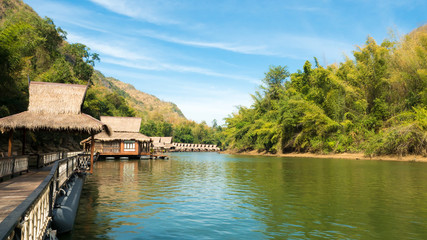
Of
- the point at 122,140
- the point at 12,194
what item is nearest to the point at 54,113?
the point at 12,194

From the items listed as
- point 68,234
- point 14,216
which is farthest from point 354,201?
point 14,216

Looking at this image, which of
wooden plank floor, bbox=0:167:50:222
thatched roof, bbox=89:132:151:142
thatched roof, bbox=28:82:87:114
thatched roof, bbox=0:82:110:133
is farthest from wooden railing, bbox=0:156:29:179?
thatched roof, bbox=89:132:151:142

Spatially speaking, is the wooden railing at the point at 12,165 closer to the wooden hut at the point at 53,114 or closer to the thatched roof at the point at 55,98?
the wooden hut at the point at 53,114

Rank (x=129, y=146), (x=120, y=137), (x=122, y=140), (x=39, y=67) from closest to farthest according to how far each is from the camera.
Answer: (x=120, y=137)
(x=122, y=140)
(x=129, y=146)
(x=39, y=67)

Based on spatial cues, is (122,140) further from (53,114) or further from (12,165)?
(12,165)

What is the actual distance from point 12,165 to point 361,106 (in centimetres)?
4130

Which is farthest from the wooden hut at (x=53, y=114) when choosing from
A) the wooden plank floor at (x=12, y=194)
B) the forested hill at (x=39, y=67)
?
the wooden plank floor at (x=12, y=194)

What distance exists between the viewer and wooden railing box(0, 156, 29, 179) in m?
10.7

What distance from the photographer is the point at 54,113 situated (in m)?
17.0

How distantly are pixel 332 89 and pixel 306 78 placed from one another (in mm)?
7204

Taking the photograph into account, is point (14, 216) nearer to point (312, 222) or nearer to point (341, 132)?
point (312, 222)

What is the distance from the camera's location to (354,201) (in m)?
11.7

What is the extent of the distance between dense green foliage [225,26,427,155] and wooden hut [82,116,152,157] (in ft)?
78.5

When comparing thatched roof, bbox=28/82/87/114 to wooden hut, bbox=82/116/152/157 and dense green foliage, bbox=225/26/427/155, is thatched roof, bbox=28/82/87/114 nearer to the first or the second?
wooden hut, bbox=82/116/152/157
